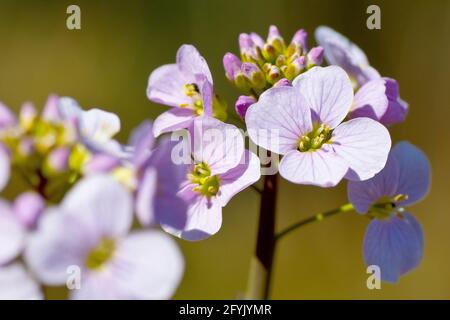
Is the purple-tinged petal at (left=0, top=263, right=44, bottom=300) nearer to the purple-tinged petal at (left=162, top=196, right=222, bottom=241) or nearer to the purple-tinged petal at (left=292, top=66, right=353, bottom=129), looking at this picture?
the purple-tinged petal at (left=162, top=196, right=222, bottom=241)

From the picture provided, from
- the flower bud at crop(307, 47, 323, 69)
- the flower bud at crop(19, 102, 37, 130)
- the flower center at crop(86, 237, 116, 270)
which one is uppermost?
the flower bud at crop(307, 47, 323, 69)

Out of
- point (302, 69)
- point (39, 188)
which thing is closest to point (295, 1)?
point (302, 69)

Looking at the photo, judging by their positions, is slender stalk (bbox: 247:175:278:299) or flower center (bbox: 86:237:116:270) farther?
slender stalk (bbox: 247:175:278:299)

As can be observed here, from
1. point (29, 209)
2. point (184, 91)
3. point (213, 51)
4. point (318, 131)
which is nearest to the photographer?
point (29, 209)

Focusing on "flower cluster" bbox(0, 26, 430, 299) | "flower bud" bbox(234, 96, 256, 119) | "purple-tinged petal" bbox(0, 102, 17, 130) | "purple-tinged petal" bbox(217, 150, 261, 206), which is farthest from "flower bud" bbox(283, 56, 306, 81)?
"purple-tinged petal" bbox(0, 102, 17, 130)

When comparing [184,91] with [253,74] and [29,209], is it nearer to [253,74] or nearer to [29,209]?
[253,74]

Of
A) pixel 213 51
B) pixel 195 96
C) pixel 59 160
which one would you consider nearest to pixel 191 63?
pixel 195 96
